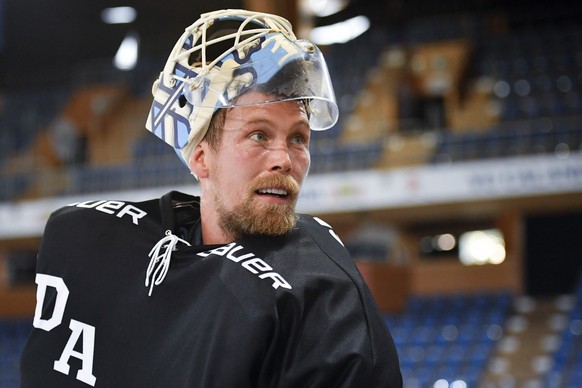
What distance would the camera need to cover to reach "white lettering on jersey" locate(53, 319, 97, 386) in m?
1.32

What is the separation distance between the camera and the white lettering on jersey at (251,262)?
1175 mm

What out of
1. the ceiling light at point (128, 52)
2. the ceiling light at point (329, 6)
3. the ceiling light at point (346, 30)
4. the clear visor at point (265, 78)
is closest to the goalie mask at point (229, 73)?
the clear visor at point (265, 78)

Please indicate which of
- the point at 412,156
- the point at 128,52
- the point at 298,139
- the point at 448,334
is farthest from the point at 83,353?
the point at 128,52

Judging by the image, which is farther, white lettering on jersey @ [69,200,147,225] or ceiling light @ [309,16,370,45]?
ceiling light @ [309,16,370,45]

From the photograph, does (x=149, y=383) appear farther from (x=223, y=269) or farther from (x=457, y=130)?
(x=457, y=130)

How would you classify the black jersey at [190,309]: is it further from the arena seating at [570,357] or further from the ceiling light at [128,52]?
the ceiling light at [128,52]

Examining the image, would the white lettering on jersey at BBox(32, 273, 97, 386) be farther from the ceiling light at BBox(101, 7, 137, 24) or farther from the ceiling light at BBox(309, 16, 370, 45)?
the ceiling light at BBox(309, 16, 370, 45)

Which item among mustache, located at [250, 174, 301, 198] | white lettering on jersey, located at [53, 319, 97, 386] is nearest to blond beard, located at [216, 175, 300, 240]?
mustache, located at [250, 174, 301, 198]

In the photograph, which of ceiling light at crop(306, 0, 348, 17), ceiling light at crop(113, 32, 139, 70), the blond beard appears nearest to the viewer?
the blond beard

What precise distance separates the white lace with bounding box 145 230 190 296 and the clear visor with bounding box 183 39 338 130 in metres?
0.20

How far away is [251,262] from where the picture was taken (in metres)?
1.22

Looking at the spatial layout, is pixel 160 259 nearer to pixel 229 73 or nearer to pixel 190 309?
pixel 190 309

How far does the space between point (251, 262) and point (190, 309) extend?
11 cm

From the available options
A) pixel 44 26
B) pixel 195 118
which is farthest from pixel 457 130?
pixel 195 118
